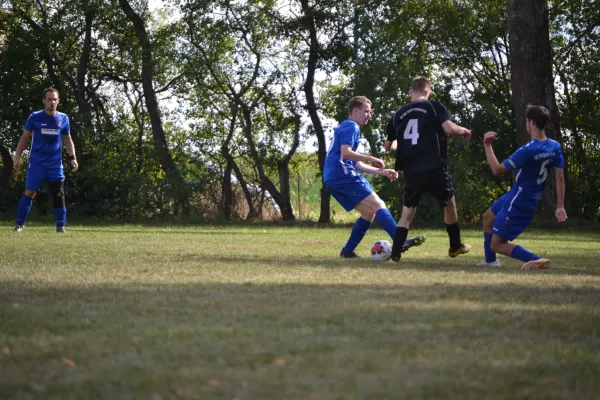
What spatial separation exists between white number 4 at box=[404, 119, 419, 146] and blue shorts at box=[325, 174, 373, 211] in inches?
34.7

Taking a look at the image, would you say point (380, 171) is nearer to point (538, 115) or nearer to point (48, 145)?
point (538, 115)

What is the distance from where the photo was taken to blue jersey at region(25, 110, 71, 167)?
14477 mm

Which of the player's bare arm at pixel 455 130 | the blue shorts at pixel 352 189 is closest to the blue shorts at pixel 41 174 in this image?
the blue shorts at pixel 352 189

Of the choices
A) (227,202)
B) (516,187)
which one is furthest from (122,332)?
(227,202)

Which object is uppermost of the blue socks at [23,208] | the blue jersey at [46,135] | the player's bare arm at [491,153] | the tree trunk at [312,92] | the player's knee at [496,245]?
the tree trunk at [312,92]

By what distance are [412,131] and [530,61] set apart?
12.2 m

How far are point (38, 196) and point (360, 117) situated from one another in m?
15.9

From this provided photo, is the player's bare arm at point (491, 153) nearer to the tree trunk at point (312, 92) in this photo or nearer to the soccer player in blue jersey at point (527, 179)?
the soccer player in blue jersey at point (527, 179)

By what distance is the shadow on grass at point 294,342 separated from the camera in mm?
3414

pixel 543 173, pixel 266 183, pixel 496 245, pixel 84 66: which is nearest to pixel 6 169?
pixel 84 66

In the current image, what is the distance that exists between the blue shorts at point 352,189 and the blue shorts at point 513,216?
5.18 feet

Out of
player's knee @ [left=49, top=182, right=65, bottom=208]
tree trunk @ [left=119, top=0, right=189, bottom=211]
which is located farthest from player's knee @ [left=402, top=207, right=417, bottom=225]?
tree trunk @ [left=119, top=0, right=189, bottom=211]

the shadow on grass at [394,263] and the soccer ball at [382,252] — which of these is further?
the soccer ball at [382,252]

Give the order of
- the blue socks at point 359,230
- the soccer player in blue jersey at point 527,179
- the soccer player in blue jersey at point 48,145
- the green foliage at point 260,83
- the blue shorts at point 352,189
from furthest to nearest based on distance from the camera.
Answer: the green foliage at point 260,83 < the soccer player in blue jersey at point 48,145 < the blue socks at point 359,230 < the blue shorts at point 352,189 < the soccer player in blue jersey at point 527,179
